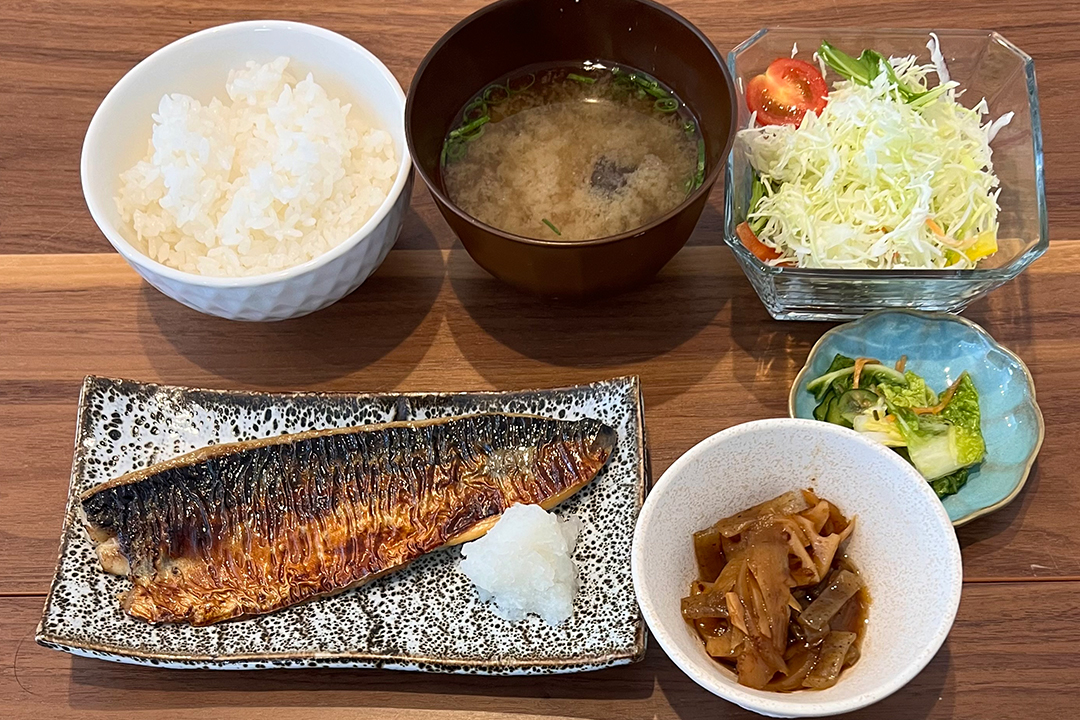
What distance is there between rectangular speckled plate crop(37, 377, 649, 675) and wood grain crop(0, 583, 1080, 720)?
0.08 m

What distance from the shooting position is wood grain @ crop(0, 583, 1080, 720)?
5.11 ft

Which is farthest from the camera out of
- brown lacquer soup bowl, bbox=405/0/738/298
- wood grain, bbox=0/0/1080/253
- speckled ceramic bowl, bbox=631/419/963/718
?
wood grain, bbox=0/0/1080/253

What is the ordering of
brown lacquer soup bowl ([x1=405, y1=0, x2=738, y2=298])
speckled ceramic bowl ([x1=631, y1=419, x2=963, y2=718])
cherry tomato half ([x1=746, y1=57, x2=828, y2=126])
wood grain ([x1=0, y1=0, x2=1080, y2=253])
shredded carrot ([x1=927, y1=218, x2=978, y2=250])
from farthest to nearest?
wood grain ([x1=0, y1=0, x2=1080, y2=253]) < cherry tomato half ([x1=746, y1=57, x2=828, y2=126]) < shredded carrot ([x1=927, y1=218, x2=978, y2=250]) < brown lacquer soup bowl ([x1=405, y1=0, x2=738, y2=298]) < speckled ceramic bowl ([x1=631, y1=419, x2=963, y2=718])

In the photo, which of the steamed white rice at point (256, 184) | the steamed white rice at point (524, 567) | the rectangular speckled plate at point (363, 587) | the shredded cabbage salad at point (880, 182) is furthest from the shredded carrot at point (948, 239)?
the steamed white rice at point (256, 184)

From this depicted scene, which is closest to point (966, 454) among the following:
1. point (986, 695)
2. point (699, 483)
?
point (986, 695)

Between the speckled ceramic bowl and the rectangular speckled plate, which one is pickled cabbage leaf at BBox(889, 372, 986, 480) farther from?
the rectangular speckled plate

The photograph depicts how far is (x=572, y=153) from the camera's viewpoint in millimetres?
1891

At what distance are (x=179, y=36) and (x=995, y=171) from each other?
206 cm

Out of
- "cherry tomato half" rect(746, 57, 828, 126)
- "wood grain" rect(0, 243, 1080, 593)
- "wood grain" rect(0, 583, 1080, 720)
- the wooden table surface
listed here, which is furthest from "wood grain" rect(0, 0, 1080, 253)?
"wood grain" rect(0, 583, 1080, 720)

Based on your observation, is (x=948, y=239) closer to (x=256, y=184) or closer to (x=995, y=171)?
(x=995, y=171)

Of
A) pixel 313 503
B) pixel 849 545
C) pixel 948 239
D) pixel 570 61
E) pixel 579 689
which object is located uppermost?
pixel 570 61

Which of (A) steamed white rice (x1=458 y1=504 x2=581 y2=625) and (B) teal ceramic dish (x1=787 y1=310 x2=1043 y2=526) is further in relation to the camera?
(B) teal ceramic dish (x1=787 y1=310 x2=1043 y2=526)

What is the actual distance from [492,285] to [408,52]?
0.74 metres

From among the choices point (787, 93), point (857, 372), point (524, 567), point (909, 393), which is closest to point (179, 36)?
point (787, 93)
